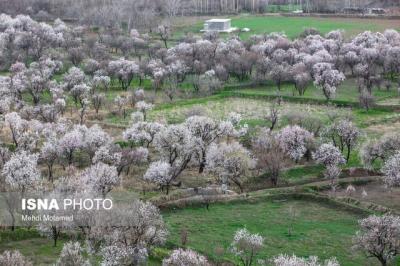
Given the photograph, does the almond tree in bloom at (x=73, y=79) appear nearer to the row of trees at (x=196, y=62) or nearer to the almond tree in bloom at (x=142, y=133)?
the row of trees at (x=196, y=62)

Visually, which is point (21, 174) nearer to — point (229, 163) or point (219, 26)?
point (229, 163)

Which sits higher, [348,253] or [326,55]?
[326,55]

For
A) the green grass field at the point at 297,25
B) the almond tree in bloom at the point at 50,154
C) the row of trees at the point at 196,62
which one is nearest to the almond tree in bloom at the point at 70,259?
the almond tree in bloom at the point at 50,154

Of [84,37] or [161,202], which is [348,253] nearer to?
[161,202]

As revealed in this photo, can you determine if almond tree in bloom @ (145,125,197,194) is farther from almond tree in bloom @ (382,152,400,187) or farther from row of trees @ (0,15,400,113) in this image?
row of trees @ (0,15,400,113)

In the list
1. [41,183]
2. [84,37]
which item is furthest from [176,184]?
[84,37]

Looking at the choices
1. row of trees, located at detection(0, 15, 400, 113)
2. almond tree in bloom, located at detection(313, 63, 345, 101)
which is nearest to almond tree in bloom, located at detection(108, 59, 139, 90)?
row of trees, located at detection(0, 15, 400, 113)
